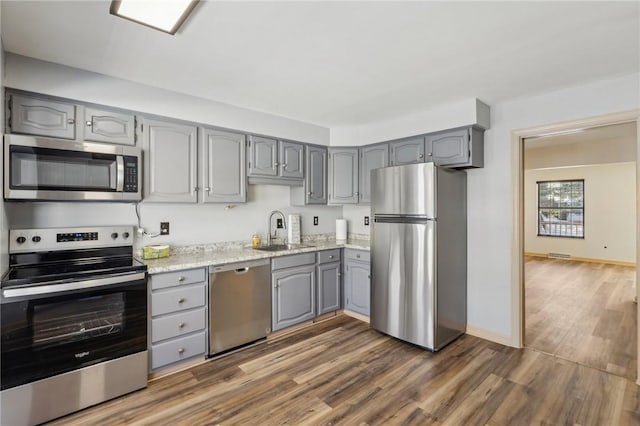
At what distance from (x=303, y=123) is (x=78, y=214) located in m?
2.37

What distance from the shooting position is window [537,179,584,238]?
7.50m

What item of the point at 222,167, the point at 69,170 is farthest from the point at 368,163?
the point at 69,170

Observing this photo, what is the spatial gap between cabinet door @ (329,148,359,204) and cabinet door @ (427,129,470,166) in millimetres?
1000

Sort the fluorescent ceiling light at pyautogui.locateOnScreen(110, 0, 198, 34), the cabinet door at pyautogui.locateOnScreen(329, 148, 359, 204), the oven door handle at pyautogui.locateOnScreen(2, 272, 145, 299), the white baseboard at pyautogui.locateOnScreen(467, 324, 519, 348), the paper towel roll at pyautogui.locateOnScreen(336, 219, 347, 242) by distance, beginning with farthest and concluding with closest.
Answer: the paper towel roll at pyautogui.locateOnScreen(336, 219, 347, 242), the cabinet door at pyautogui.locateOnScreen(329, 148, 359, 204), the white baseboard at pyautogui.locateOnScreen(467, 324, 519, 348), the oven door handle at pyautogui.locateOnScreen(2, 272, 145, 299), the fluorescent ceiling light at pyautogui.locateOnScreen(110, 0, 198, 34)

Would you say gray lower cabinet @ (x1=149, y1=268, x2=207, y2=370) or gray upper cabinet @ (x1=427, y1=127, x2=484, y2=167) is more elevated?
gray upper cabinet @ (x1=427, y1=127, x2=484, y2=167)

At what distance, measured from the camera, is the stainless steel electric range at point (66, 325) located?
1817 millimetres

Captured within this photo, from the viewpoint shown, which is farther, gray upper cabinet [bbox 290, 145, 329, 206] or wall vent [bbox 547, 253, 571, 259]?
wall vent [bbox 547, 253, 571, 259]

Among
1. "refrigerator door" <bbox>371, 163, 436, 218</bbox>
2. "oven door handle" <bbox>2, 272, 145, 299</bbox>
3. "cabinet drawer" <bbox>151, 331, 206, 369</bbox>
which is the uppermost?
"refrigerator door" <bbox>371, 163, 436, 218</bbox>

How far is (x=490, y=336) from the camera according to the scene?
10.2 ft

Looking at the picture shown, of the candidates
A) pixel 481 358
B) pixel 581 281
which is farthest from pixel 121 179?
pixel 581 281

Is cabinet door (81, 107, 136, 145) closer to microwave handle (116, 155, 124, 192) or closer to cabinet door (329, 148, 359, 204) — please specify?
microwave handle (116, 155, 124, 192)

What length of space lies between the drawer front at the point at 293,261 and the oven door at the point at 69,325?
1182 mm

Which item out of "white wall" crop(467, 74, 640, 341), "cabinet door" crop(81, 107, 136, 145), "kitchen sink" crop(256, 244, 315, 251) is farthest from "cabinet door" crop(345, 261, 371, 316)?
"cabinet door" crop(81, 107, 136, 145)

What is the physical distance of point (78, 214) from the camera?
245 cm
